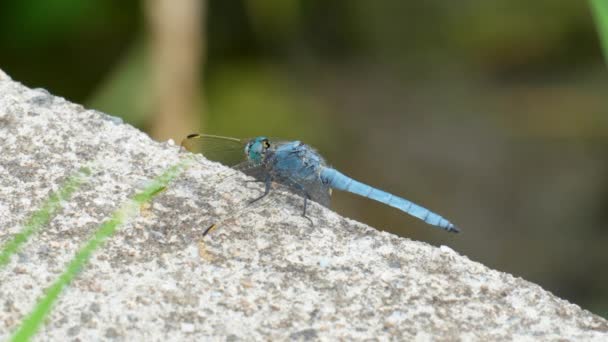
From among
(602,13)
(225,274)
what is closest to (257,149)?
(225,274)

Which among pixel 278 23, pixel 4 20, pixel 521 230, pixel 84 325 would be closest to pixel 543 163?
pixel 521 230

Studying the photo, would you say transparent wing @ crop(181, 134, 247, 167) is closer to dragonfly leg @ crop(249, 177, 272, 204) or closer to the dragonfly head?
the dragonfly head

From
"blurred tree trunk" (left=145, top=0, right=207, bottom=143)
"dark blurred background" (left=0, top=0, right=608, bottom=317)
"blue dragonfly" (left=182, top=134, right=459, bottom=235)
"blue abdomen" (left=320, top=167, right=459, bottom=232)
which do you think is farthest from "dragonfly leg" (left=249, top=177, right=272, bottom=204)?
"dark blurred background" (left=0, top=0, right=608, bottom=317)

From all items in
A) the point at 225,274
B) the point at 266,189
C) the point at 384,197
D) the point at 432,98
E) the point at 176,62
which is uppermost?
the point at 432,98

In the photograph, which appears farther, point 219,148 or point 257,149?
point 219,148

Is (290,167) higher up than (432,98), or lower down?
lower down

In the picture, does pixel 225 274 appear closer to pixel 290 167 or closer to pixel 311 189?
pixel 311 189
